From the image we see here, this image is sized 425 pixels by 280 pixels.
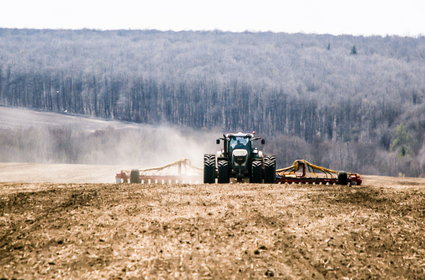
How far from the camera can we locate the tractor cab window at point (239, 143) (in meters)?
19.3

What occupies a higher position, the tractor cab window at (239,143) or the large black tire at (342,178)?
the tractor cab window at (239,143)

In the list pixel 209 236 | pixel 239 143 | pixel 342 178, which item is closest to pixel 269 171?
pixel 239 143

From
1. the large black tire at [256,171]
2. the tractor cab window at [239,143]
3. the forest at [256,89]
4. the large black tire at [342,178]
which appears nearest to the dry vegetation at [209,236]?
the large black tire at [256,171]

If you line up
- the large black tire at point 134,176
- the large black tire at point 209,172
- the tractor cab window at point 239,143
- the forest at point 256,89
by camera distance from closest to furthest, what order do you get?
the large black tire at point 209,172, the tractor cab window at point 239,143, the large black tire at point 134,176, the forest at point 256,89

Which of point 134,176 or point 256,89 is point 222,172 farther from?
point 256,89

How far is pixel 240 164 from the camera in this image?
61.6 feet

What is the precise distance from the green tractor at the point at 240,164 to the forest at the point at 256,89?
2080 inches

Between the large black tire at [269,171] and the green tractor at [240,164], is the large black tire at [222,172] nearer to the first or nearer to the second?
the green tractor at [240,164]

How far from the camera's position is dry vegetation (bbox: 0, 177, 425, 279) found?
7.36 meters

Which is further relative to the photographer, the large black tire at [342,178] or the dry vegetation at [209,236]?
the large black tire at [342,178]

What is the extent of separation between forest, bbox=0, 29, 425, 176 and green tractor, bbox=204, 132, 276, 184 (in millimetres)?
52832

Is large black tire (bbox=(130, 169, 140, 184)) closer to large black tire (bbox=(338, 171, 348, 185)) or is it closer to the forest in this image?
large black tire (bbox=(338, 171, 348, 185))

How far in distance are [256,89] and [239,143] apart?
94.3 m

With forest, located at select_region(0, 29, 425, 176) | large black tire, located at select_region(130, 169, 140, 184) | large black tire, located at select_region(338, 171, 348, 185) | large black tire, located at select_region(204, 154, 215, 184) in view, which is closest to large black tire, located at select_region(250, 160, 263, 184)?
large black tire, located at select_region(204, 154, 215, 184)
